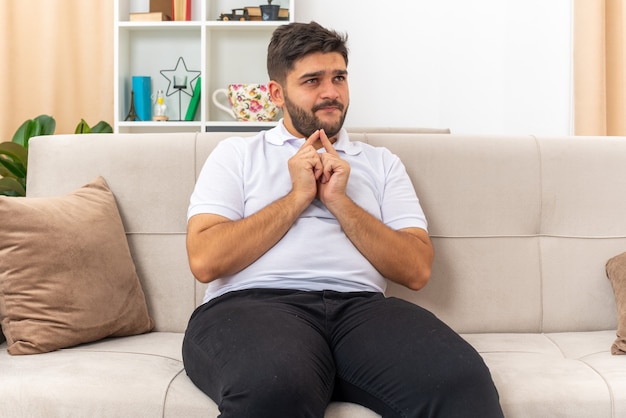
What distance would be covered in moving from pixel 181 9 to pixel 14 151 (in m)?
1.25

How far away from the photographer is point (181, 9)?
3.77m

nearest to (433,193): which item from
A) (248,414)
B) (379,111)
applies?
(248,414)

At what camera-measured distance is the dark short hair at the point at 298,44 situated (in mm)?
1905

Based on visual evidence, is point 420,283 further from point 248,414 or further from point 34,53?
point 34,53

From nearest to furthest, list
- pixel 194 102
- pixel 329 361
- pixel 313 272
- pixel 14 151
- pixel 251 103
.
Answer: pixel 329 361, pixel 313 272, pixel 14 151, pixel 251 103, pixel 194 102

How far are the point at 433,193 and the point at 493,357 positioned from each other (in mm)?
→ 482

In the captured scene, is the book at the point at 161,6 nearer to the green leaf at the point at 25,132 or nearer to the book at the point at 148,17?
the book at the point at 148,17

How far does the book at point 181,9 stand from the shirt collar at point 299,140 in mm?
2045

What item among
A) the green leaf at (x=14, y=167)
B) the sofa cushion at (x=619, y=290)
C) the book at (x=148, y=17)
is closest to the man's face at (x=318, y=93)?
the sofa cushion at (x=619, y=290)

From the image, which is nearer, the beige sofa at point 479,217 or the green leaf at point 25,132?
the beige sofa at point 479,217

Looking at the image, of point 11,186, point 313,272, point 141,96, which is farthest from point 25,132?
point 313,272

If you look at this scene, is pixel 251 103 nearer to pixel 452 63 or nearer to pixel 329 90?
pixel 452 63

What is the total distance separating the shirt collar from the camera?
74.7 inches

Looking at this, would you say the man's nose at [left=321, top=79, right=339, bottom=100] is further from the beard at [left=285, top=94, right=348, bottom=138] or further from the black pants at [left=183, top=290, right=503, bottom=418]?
the black pants at [left=183, top=290, right=503, bottom=418]
